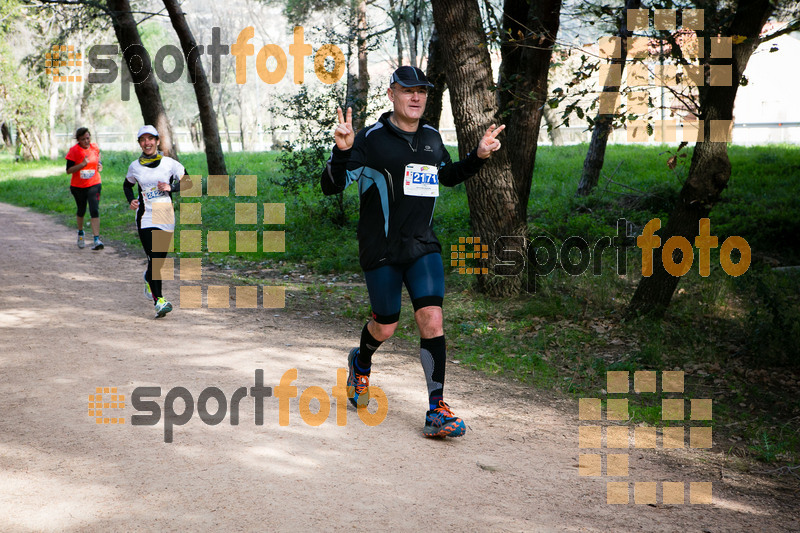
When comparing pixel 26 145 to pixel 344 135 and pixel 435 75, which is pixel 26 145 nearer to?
pixel 435 75

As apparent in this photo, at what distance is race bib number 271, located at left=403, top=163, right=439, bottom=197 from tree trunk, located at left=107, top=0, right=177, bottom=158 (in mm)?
12657

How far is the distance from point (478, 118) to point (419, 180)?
4.50m

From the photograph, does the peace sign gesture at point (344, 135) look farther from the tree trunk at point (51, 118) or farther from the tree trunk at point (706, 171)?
the tree trunk at point (51, 118)

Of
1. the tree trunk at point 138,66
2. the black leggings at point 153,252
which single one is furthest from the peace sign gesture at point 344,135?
the tree trunk at point 138,66

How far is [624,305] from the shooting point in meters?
8.62

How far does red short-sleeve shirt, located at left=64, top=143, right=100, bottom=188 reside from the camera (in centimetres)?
1280

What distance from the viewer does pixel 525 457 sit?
4.93m

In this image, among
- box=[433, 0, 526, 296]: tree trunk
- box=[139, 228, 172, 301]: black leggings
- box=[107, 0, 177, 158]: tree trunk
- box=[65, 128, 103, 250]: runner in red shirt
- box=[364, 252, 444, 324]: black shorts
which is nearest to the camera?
box=[364, 252, 444, 324]: black shorts

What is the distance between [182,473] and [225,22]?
54.3 m

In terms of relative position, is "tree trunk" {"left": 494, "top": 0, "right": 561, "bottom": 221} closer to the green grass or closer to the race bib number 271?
the green grass

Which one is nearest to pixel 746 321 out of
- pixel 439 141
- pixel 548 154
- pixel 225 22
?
pixel 439 141

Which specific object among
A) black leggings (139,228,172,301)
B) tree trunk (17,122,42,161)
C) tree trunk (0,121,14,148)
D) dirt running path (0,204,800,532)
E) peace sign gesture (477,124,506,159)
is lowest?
dirt running path (0,204,800,532)

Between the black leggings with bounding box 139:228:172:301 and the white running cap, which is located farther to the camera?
the black leggings with bounding box 139:228:172:301

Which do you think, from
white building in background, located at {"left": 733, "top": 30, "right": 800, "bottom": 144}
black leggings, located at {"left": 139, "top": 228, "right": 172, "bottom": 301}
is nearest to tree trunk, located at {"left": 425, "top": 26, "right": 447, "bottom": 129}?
black leggings, located at {"left": 139, "top": 228, "right": 172, "bottom": 301}
